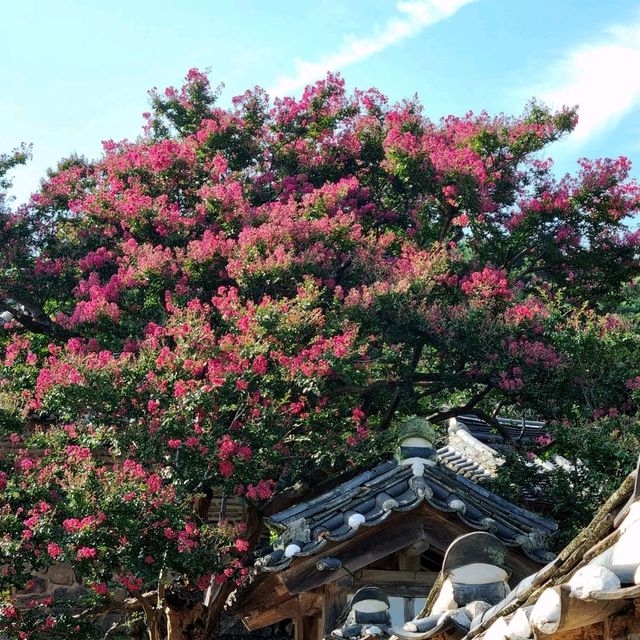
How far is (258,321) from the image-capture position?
11547mm

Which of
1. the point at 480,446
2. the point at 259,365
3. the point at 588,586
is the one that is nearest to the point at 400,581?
the point at 259,365

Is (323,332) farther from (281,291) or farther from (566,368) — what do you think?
(566,368)

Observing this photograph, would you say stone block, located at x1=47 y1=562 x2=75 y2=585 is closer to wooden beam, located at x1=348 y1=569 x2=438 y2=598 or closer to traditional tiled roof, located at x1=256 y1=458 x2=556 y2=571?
traditional tiled roof, located at x1=256 y1=458 x2=556 y2=571

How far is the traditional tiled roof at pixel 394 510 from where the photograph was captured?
326 inches

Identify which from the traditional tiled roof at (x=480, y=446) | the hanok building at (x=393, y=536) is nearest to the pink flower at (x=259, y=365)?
the hanok building at (x=393, y=536)

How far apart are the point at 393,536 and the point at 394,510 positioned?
0.34 metres

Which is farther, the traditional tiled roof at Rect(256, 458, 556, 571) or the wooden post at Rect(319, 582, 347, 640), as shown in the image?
the wooden post at Rect(319, 582, 347, 640)

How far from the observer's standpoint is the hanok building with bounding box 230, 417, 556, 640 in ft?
27.2

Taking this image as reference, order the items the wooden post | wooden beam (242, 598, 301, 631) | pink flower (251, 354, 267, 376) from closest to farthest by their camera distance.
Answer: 1. the wooden post
2. wooden beam (242, 598, 301, 631)
3. pink flower (251, 354, 267, 376)

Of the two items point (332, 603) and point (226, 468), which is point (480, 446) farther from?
point (332, 603)

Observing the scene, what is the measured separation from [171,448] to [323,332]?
8.08 ft

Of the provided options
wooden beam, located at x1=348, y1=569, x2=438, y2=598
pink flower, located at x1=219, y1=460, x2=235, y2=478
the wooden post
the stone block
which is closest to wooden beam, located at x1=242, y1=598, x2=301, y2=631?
the wooden post

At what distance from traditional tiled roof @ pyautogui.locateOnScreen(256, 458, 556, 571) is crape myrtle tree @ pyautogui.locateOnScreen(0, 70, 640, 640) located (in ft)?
5.39

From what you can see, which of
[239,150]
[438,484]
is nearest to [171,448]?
[438,484]
